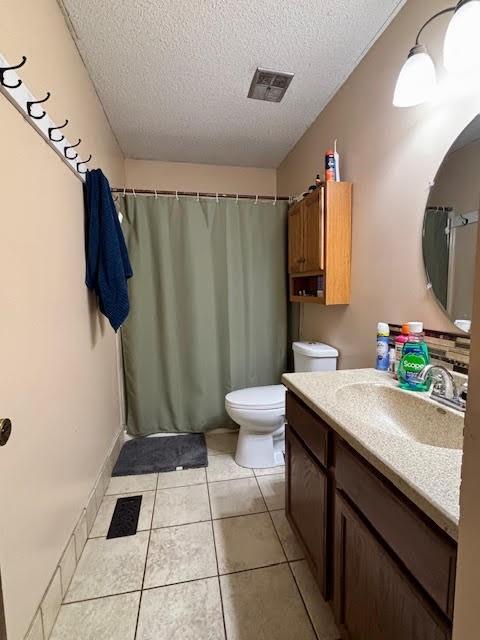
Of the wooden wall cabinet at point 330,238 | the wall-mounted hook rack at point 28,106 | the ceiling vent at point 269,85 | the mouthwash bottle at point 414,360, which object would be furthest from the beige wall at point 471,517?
the ceiling vent at point 269,85

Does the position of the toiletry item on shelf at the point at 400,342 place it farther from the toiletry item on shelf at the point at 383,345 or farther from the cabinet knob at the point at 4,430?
the cabinet knob at the point at 4,430

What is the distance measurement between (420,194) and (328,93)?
1013 mm

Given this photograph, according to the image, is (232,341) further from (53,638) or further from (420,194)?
(53,638)

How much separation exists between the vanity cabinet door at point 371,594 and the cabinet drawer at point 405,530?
4cm

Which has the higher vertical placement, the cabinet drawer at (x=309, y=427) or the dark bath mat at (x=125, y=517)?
the cabinet drawer at (x=309, y=427)

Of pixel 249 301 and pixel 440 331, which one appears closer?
pixel 440 331

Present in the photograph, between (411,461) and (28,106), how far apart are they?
4.78ft

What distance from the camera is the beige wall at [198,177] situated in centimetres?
257

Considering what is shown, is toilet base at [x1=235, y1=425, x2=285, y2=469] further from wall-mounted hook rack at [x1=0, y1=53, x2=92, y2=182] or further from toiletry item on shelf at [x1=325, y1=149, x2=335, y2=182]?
wall-mounted hook rack at [x1=0, y1=53, x2=92, y2=182]

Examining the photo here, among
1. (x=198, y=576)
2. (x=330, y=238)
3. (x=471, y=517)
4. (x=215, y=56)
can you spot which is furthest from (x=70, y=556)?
(x=215, y=56)

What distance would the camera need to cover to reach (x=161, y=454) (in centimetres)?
210

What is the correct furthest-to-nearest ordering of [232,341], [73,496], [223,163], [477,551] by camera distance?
1. [223,163]
2. [232,341]
3. [73,496]
4. [477,551]

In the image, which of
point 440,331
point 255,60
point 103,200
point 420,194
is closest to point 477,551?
point 440,331

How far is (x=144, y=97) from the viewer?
1.76m
